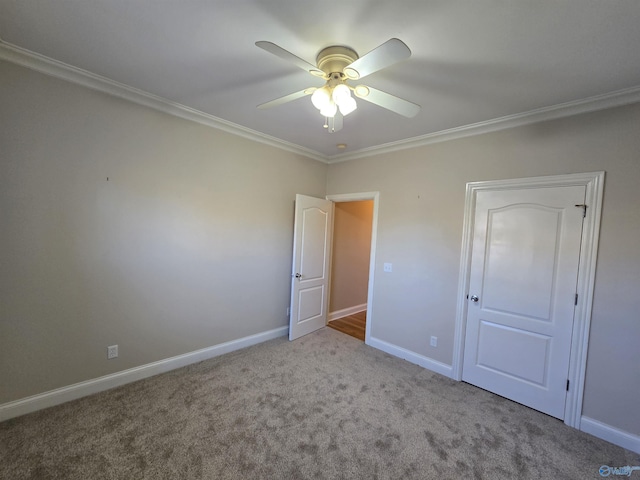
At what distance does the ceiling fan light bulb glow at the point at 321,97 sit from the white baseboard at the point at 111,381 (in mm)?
2773

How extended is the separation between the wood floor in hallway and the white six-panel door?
5.08ft

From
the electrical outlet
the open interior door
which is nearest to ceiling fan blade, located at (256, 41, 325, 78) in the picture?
the open interior door

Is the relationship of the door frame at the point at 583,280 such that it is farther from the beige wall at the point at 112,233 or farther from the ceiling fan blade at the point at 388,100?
the beige wall at the point at 112,233

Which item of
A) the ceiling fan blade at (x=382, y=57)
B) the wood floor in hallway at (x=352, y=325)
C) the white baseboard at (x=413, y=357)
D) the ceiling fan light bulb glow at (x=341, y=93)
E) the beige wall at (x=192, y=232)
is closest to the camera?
the ceiling fan blade at (x=382, y=57)

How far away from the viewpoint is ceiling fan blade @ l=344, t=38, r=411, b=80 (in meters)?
1.16

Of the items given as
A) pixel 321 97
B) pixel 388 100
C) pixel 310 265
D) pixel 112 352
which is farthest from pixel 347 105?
pixel 112 352

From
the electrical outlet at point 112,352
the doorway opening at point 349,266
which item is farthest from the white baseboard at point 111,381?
the doorway opening at point 349,266

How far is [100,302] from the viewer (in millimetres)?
2281

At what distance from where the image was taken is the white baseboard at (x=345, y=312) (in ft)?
14.8

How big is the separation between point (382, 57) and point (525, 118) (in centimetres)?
192

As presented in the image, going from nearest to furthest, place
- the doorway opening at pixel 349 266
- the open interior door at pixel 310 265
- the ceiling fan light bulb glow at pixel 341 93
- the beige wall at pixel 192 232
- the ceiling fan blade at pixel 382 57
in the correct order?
the ceiling fan blade at pixel 382 57 < the ceiling fan light bulb glow at pixel 341 93 < the beige wall at pixel 192 232 < the open interior door at pixel 310 265 < the doorway opening at pixel 349 266

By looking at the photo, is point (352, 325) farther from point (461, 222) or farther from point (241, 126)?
point (241, 126)

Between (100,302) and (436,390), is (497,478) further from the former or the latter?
(100,302)

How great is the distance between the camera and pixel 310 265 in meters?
3.79
